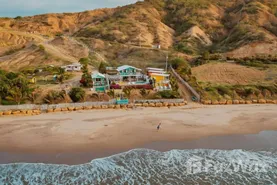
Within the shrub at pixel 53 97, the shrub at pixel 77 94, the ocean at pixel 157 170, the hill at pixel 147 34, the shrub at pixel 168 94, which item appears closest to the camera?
the ocean at pixel 157 170

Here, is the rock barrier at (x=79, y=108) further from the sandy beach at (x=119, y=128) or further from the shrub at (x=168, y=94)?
the shrub at (x=168, y=94)

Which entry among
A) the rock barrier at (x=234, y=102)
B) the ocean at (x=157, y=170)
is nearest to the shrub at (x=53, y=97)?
the ocean at (x=157, y=170)

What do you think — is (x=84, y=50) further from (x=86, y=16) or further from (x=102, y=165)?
(x=86, y=16)

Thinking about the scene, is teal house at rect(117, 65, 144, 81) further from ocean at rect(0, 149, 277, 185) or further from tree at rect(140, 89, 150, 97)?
ocean at rect(0, 149, 277, 185)

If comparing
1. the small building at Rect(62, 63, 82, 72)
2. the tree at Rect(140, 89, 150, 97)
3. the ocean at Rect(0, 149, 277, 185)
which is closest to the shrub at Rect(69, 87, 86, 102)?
the tree at Rect(140, 89, 150, 97)

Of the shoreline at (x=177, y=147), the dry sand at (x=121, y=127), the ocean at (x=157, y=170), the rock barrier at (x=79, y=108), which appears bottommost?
the ocean at (x=157, y=170)

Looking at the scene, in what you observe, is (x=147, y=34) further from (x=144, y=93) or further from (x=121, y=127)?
(x=121, y=127)

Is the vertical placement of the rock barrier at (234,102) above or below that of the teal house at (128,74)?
below
